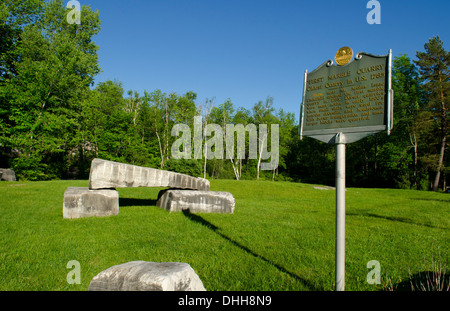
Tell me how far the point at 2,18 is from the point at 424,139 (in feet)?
163

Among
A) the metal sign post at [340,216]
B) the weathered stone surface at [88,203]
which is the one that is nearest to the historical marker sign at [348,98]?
the metal sign post at [340,216]

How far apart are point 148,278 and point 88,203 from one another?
698 centimetres

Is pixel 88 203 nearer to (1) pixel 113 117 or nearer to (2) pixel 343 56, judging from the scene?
(2) pixel 343 56

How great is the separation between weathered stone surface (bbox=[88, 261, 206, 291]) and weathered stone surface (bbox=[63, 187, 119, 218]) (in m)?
6.31

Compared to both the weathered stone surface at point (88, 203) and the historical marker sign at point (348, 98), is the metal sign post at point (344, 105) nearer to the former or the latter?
the historical marker sign at point (348, 98)

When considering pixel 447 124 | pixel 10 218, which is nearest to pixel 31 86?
pixel 10 218

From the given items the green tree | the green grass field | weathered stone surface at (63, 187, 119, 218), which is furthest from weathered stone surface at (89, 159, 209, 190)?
the green tree

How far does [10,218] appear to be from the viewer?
27.9 ft

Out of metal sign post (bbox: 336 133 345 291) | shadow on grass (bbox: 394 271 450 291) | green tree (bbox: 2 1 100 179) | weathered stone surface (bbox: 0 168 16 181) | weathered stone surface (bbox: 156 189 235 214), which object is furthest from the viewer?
green tree (bbox: 2 1 100 179)

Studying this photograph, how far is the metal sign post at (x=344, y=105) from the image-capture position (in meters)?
3.94

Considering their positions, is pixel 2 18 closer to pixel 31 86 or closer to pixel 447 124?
pixel 31 86

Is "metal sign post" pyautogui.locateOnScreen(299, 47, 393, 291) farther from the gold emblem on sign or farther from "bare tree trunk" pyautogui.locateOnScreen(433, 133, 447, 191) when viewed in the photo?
A: "bare tree trunk" pyautogui.locateOnScreen(433, 133, 447, 191)

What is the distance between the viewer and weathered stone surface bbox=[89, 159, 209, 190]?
867cm

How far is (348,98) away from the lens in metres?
4.26
